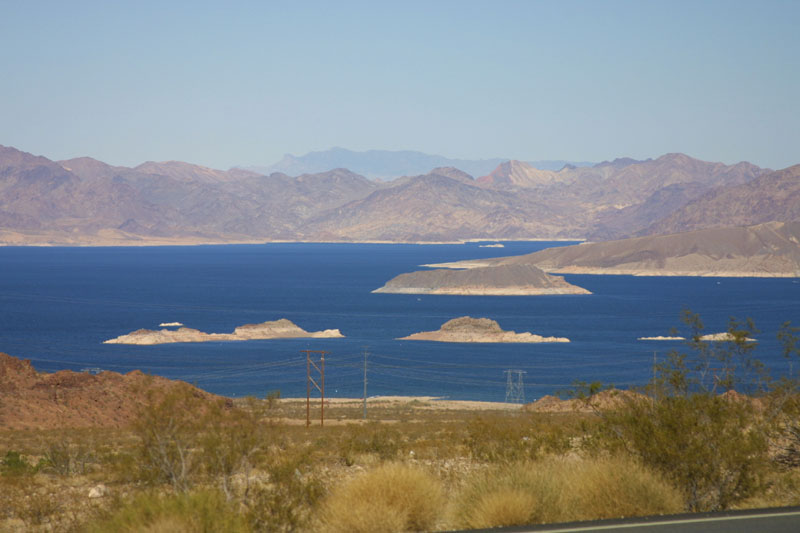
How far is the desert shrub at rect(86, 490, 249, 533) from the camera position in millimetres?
9695

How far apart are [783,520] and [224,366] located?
272 ft

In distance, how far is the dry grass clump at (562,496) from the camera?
36.7 ft

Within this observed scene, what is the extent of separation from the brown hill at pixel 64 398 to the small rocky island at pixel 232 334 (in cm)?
6843

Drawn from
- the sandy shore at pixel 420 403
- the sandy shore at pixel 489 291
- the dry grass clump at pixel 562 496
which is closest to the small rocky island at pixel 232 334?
the sandy shore at pixel 420 403

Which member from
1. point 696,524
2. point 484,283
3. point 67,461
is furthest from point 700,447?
point 484,283

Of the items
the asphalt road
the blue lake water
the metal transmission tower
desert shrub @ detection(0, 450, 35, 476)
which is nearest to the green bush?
the asphalt road

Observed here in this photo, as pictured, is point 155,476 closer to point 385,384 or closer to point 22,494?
point 22,494

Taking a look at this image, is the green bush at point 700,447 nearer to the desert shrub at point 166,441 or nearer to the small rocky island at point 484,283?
the desert shrub at point 166,441

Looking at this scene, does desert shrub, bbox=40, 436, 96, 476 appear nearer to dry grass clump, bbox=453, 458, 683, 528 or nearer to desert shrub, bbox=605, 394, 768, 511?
dry grass clump, bbox=453, 458, 683, 528

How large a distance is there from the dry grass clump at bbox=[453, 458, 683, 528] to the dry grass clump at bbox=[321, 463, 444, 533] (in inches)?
18.1

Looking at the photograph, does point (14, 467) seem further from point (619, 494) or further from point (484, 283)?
point (484, 283)

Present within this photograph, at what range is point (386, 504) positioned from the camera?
11.2 meters

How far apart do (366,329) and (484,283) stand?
71.3m

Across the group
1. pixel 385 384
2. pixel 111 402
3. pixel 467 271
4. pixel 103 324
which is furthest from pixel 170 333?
pixel 467 271
